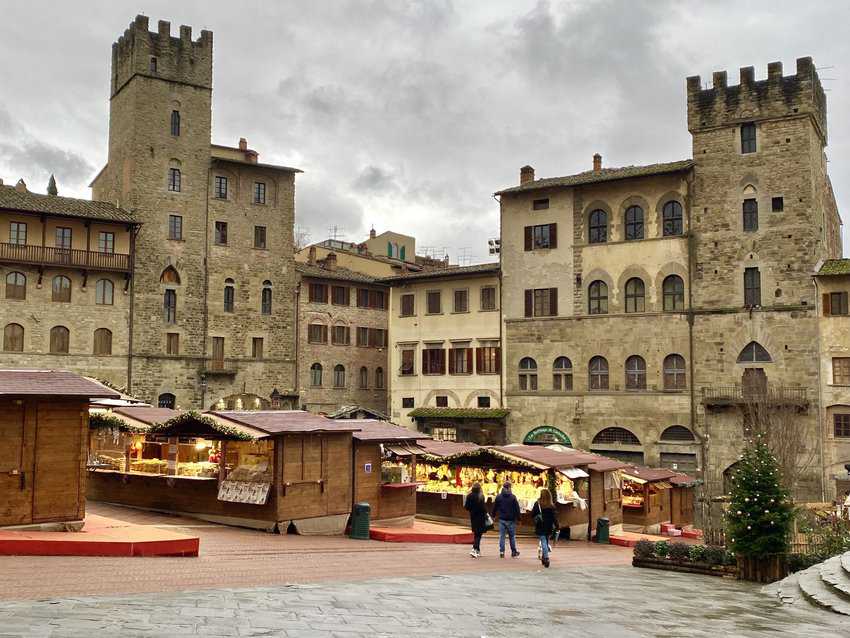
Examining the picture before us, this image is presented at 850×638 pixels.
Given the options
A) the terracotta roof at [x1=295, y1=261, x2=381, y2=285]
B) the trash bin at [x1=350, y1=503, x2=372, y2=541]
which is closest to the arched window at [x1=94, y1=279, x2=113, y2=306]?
the terracotta roof at [x1=295, y1=261, x2=381, y2=285]

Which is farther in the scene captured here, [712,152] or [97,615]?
[712,152]

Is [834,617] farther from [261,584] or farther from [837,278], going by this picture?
[837,278]

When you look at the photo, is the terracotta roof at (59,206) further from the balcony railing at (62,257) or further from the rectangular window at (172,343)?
the rectangular window at (172,343)

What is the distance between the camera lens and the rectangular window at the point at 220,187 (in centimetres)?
5097

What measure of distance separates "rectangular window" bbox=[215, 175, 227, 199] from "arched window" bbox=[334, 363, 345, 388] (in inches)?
461

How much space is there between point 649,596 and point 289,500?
8768 mm

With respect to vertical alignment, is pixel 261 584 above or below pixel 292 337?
below

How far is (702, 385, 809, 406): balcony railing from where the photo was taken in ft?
129

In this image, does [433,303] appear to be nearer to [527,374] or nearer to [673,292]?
[527,374]

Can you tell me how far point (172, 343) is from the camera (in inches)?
1914

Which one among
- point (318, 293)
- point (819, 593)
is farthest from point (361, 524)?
point (318, 293)

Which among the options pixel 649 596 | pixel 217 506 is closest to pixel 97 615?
pixel 649 596

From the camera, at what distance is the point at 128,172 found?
48.6 m

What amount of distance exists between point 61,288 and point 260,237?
11.5 m
